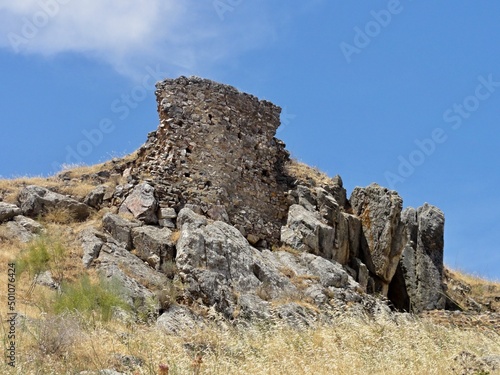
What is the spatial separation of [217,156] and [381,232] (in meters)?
5.23

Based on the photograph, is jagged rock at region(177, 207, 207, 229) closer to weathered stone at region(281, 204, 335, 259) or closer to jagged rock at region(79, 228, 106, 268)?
jagged rock at region(79, 228, 106, 268)

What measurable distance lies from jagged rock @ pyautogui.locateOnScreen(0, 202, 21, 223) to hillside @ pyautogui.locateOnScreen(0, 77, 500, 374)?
0.11 feet

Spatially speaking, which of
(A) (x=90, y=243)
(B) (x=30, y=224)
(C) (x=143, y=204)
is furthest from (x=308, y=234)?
(B) (x=30, y=224)

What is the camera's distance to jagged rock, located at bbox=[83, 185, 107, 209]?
16.6 metres

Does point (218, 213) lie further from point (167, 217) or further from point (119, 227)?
point (119, 227)

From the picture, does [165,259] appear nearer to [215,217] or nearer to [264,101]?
[215,217]

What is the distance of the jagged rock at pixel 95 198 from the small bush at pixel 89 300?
5.63 meters

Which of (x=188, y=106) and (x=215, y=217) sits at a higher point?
(x=188, y=106)

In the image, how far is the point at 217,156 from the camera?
1711 centimetres

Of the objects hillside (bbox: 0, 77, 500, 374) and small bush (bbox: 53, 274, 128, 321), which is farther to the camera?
small bush (bbox: 53, 274, 128, 321)

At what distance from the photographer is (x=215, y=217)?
16.0 metres

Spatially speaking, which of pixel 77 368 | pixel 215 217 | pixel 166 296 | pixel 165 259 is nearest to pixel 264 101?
pixel 215 217

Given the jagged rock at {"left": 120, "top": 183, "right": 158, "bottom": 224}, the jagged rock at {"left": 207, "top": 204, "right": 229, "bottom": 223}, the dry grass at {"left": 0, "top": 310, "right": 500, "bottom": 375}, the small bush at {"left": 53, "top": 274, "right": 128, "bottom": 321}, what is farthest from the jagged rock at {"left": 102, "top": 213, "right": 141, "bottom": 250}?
the dry grass at {"left": 0, "top": 310, "right": 500, "bottom": 375}

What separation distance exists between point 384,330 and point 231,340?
2.04 m
